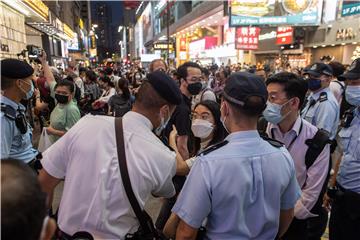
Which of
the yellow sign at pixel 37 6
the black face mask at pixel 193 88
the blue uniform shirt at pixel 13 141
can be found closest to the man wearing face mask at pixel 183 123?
the black face mask at pixel 193 88

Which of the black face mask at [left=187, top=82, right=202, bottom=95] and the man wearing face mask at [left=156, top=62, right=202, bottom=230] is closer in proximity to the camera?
the man wearing face mask at [left=156, top=62, right=202, bottom=230]

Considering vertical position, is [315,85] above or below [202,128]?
above

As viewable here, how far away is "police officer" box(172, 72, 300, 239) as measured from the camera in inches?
65.5

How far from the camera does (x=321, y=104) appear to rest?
12.9 ft

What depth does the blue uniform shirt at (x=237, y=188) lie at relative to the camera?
1.66 metres

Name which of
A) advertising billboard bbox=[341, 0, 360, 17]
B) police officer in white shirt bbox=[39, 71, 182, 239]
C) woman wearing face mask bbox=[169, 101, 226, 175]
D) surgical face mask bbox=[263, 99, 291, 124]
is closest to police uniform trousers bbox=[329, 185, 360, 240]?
surgical face mask bbox=[263, 99, 291, 124]

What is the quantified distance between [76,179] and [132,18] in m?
180

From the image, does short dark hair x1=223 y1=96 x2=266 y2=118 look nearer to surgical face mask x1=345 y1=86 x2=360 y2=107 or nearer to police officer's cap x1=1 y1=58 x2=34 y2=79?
surgical face mask x1=345 y1=86 x2=360 y2=107

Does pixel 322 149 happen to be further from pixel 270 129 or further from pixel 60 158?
pixel 60 158

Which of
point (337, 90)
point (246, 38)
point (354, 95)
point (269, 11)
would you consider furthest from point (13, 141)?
point (246, 38)

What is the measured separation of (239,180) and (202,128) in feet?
4.85

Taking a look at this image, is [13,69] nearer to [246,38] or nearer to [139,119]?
[139,119]

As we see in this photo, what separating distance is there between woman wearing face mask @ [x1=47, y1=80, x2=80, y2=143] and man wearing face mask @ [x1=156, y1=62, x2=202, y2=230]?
5.47 feet

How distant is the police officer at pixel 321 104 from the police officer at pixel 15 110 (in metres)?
3.43
